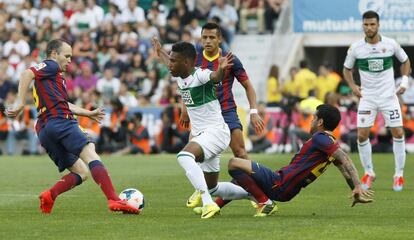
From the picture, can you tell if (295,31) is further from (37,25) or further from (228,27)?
(37,25)

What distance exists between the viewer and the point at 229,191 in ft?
41.7

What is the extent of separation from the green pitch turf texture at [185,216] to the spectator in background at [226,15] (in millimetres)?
14333

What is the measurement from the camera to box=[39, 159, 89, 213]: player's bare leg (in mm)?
12859

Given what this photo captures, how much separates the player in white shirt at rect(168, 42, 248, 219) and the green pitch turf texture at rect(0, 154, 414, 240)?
1.24 feet

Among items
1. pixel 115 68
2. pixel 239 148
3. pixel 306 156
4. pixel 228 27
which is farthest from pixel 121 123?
pixel 306 156

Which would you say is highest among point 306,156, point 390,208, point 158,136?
point 306,156

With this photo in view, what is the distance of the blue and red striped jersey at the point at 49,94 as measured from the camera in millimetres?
12891

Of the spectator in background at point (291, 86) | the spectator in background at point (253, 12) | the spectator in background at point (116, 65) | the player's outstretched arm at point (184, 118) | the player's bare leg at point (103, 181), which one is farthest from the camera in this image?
the spectator in background at point (253, 12)

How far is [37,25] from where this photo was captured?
3519 centimetres

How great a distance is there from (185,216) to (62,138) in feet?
5.54

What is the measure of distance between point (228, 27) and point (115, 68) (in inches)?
145

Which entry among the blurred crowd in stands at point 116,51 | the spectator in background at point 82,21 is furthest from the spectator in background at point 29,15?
the spectator in background at point 82,21

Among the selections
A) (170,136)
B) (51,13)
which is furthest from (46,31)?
(170,136)

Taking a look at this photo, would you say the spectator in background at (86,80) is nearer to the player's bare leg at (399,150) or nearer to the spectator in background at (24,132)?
the spectator in background at (24,132)
